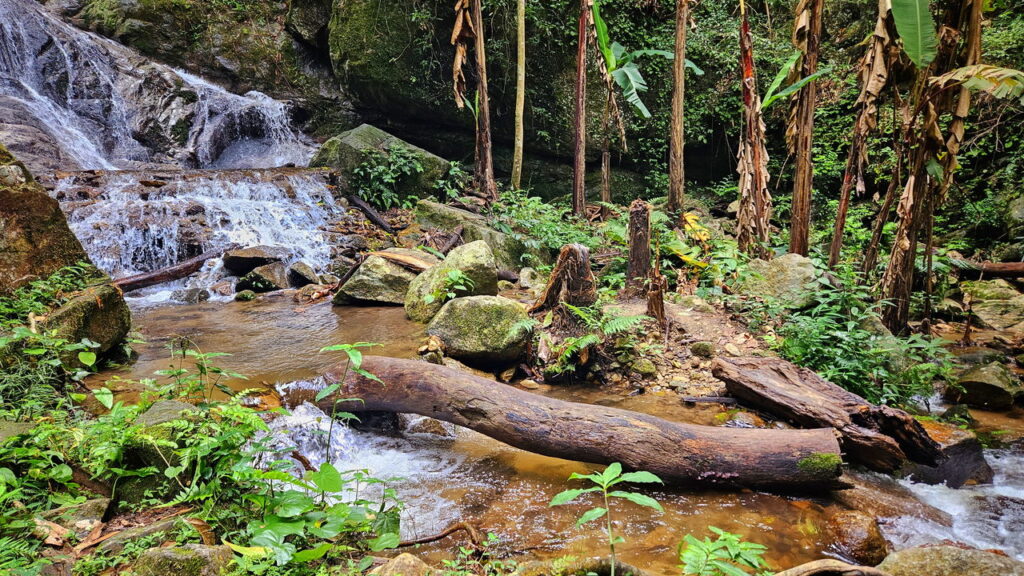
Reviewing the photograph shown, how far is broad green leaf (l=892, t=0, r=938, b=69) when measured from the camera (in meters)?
4.72

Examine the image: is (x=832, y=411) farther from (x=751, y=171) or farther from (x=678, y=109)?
(x=678, y=109)

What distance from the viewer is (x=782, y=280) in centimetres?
628

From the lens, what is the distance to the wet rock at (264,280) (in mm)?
8242

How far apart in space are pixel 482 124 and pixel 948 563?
10772 millimetres

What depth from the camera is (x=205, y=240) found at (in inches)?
359

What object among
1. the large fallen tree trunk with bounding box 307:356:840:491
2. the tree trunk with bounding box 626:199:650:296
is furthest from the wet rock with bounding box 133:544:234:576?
the tree trunk with bounding box 626:199:650:296

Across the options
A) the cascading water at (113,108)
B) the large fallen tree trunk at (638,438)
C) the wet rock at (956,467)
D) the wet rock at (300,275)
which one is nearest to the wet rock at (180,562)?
the large fallen tree trunk at (638,438)

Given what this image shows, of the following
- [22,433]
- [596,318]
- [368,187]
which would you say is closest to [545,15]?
[368,187]

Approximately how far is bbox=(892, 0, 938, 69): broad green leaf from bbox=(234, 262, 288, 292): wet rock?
8.74m

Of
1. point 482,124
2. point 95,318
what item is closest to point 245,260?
point 95,318

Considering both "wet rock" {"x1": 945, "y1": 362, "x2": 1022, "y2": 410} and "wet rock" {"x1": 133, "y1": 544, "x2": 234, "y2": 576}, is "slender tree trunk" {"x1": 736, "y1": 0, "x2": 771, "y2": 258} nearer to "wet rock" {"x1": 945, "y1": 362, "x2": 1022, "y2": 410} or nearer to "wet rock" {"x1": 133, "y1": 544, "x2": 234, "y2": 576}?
"wet rock" {"x1": 945, "y1": 362, "x2": 1022, "y2": 410}

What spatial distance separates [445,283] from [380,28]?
9.37 meters

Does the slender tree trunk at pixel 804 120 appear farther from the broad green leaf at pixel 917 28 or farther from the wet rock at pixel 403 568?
the wet rock at pixel 403 568

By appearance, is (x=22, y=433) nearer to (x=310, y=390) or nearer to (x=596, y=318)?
(x=310, y=390)
